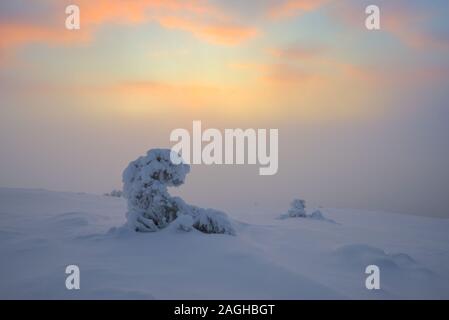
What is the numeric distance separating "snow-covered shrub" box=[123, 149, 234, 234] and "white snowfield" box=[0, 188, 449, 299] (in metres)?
0.50

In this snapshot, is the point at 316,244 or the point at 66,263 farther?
the point at 316,244

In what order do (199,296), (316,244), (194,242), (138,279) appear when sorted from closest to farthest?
(199,296) → (138,279) → (194,242) → (316,244)

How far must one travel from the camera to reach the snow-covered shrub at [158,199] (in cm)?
854

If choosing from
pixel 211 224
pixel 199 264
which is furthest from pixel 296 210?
pixel 199 264

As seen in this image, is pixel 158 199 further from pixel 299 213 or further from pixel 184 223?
pixel 299 213

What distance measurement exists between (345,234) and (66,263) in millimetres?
7995

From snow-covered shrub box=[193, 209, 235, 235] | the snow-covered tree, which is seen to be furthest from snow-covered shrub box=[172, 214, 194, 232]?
the snow-covered tree

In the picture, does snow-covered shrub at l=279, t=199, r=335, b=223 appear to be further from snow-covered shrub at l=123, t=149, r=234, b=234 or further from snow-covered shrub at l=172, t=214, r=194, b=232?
snow-covered shrub at l=172, t=214, r=194, b=232

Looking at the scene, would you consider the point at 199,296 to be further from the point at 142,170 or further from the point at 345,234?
the point at 345,234

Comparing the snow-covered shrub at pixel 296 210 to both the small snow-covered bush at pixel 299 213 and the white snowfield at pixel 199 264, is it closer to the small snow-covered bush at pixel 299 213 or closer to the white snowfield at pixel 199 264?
the small snow-covered bush at pixel 299 213

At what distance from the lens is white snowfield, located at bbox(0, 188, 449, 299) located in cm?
524

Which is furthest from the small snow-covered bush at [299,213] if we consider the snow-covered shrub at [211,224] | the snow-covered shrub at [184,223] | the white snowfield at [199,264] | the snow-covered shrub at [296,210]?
the snow-covered shrub at [184,223]
